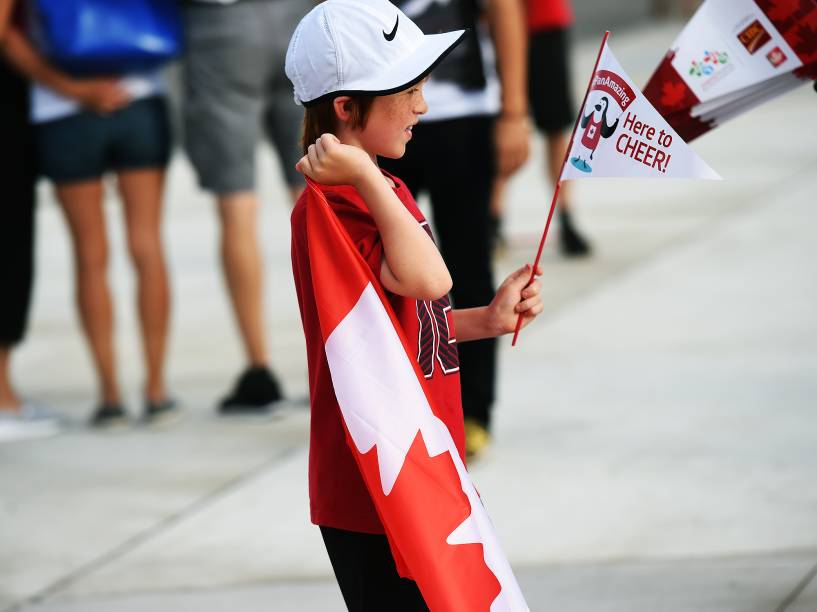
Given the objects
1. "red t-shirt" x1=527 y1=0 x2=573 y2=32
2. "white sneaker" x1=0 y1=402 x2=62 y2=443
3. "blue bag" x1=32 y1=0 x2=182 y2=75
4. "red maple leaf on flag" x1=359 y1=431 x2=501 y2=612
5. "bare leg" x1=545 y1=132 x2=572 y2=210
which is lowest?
"white sneaker" x1=0 y1=402 x2=62 y2=443

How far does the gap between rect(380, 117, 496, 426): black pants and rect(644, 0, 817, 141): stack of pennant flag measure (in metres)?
1.67

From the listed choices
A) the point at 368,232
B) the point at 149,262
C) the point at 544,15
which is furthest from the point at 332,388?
the point at 544,15

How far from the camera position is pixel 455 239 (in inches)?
179

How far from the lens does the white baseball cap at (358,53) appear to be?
240 cm

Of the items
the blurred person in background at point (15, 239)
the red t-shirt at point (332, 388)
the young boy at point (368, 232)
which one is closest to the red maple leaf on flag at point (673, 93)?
the young boy at point (368, 232)

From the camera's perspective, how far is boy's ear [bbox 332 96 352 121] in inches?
97.0

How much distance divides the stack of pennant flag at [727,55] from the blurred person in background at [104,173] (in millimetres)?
2696

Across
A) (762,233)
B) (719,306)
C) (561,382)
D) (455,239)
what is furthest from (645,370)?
(762,233)

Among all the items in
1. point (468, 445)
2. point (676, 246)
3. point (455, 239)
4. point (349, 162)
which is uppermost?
point (349, 162)

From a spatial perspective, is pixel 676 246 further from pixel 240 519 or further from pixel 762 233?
pixel 240 519

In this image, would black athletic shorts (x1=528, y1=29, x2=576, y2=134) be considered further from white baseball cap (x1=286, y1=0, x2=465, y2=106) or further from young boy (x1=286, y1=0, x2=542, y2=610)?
white baseball cap (x1=286, y1=0, x2=465, y2=106)

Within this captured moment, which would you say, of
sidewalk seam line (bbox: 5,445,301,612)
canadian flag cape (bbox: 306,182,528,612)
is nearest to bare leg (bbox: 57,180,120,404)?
sidewalk seam line (bbox: 5,445,301,612)

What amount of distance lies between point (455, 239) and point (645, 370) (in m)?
1.40

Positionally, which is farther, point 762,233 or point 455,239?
point 762,233
